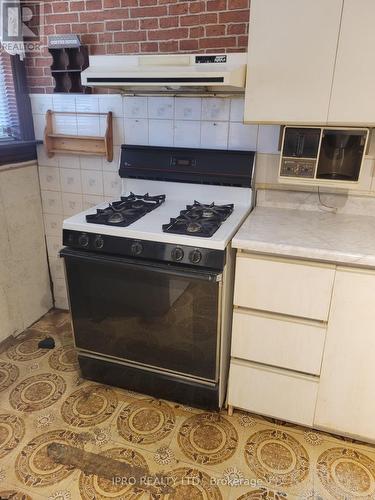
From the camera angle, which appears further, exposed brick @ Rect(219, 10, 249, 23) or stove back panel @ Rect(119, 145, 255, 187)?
stove back panel @ Rect(119, 145, 255, 187)

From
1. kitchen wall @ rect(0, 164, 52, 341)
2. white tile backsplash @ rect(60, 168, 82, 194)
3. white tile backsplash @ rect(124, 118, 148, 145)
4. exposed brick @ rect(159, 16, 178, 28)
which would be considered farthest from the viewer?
white tile backsplash @ rect(60, 168, 82, 194)

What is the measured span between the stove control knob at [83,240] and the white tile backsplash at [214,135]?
0.88 meters

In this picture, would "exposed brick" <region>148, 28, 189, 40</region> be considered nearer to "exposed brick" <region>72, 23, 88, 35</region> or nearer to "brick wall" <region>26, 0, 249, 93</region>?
"brick wall" <region>26, 0, 249, 93</region>

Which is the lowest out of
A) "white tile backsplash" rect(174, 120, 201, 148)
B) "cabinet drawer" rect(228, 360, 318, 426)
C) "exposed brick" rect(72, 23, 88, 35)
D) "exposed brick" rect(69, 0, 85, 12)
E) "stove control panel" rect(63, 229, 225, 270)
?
"cabinet drawer" rect(228, 360, 318, 426)

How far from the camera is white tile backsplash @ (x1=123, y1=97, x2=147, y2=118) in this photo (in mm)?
2105

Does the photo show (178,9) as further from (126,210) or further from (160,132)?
(126,210)

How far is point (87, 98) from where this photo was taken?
219 cm

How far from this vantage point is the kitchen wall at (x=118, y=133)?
199cm

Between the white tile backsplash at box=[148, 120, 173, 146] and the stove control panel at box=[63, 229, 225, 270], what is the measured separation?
80 cm

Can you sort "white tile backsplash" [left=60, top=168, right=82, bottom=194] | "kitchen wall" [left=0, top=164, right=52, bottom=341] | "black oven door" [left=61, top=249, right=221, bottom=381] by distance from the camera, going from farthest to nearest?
"white tile backsplash" [left=60, top=168, right=82, bottom=194] < "kitchen wall" [left=0, top=164, right=52, bottom=341] < "black oven door" [left=61, top=249, right=221, bottom=381]

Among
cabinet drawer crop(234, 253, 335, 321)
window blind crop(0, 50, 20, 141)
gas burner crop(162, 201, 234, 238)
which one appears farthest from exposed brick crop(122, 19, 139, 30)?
cabinet drawer crop(234, 253, 335, 321)

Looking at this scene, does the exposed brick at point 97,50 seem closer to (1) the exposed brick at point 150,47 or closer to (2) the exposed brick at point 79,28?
(2) the exposed brick at point 79,28

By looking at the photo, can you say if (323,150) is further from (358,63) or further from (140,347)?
(140,347)

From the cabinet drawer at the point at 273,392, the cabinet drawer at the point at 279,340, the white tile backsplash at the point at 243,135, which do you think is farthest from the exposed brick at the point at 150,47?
the cabinet drawer at the point at 273,392
